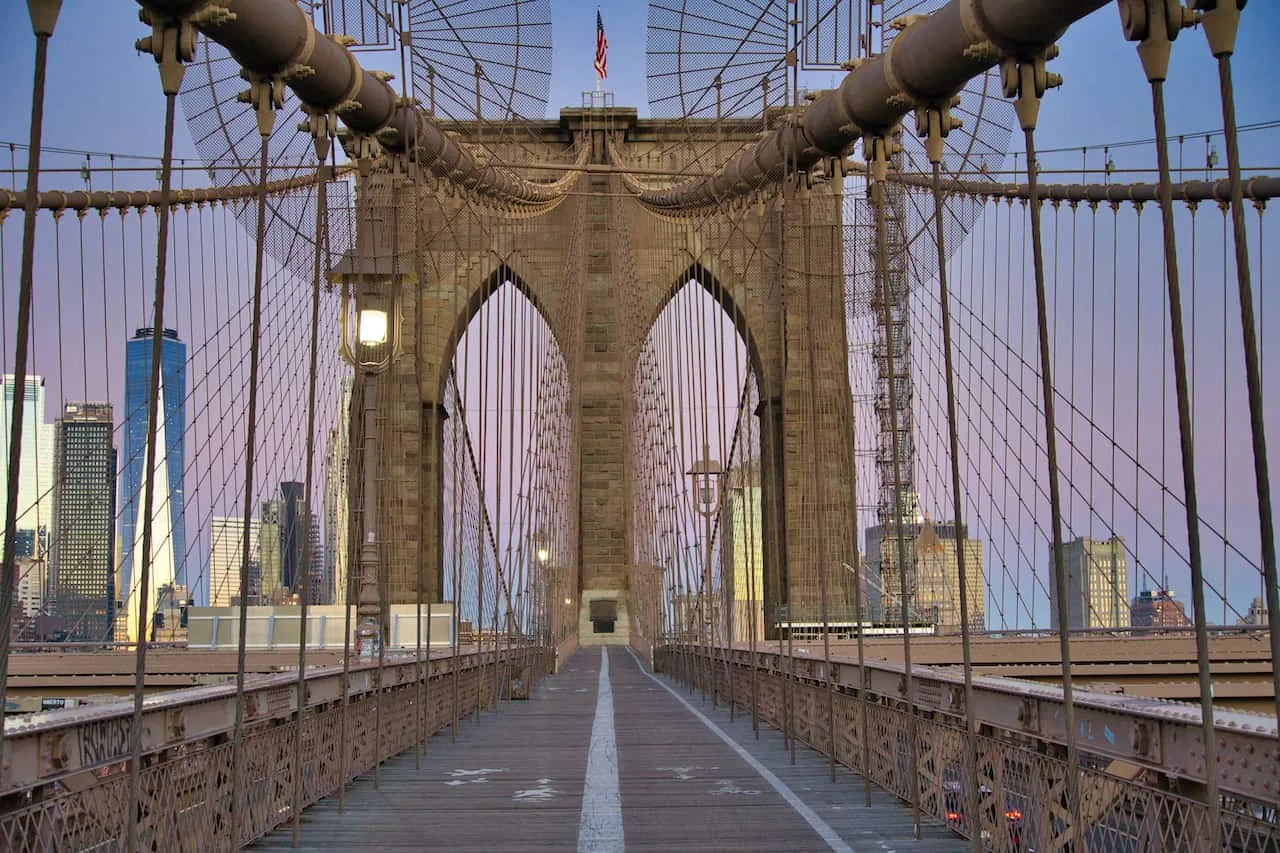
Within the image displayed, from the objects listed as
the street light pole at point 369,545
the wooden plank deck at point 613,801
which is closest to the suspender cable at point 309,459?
the wooden plank deck at point 613,801

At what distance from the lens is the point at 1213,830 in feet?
12.9

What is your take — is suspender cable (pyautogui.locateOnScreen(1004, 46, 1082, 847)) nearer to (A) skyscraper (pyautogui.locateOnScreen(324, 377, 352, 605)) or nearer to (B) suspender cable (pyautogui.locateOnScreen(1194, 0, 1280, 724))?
(B) suspender cable (pyautogui.locateOnScreen(1194, 0, 1280, 724))

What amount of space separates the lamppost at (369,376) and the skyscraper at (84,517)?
751 cm

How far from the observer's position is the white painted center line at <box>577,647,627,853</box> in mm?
7004

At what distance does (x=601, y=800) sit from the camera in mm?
8656

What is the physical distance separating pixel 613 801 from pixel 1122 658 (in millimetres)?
16357

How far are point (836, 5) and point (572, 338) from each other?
776 inches

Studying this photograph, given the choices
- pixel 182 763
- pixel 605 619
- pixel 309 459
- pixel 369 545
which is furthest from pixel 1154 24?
pixel 605 619

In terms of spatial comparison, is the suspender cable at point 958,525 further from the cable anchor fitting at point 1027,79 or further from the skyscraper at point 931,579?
the skyscraper at point 931,579

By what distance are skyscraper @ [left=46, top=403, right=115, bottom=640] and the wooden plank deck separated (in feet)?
42.5

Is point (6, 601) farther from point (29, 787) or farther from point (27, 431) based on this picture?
point (27, 431)

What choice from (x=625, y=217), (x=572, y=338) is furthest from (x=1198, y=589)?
(x=625, y=217)

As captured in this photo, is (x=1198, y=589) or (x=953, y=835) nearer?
(x=1198, y=589)

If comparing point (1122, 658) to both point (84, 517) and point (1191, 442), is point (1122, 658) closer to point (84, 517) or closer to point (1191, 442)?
point (1191, 442)
